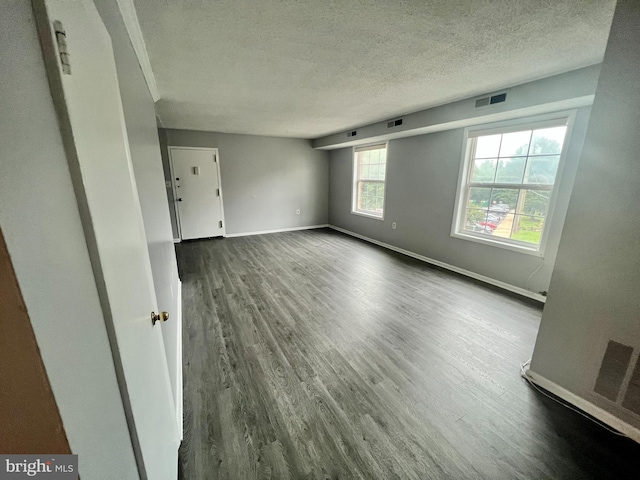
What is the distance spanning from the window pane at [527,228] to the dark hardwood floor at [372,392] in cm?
72

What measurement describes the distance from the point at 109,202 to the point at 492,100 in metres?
3.48

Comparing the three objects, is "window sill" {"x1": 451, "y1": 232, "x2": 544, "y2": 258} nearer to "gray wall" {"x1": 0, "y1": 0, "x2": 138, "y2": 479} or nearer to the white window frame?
the white window frame

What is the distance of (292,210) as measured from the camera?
6.25 meters

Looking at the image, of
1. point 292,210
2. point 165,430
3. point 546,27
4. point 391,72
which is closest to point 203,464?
point 165,430

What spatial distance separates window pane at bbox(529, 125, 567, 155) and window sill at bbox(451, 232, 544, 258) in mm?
1053

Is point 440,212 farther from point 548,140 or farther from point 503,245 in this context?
point 548,140

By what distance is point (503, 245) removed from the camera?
123 inches

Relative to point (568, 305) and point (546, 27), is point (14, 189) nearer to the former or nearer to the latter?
point (568, 305)

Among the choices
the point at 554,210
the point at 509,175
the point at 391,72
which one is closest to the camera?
the point at 391,72

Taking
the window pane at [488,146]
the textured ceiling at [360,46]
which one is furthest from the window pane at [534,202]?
the textured ceiling at [360,46]

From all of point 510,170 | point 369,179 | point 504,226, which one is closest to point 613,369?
point 504,226

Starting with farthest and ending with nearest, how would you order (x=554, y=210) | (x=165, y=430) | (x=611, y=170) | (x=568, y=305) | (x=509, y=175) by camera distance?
Result: (x=509, y=175), (x=554, y=210), (x=568, y=305), (x=611, y=170), (x=165, y=430)

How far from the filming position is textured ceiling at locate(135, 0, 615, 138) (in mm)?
1403

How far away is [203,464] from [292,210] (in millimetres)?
5339
